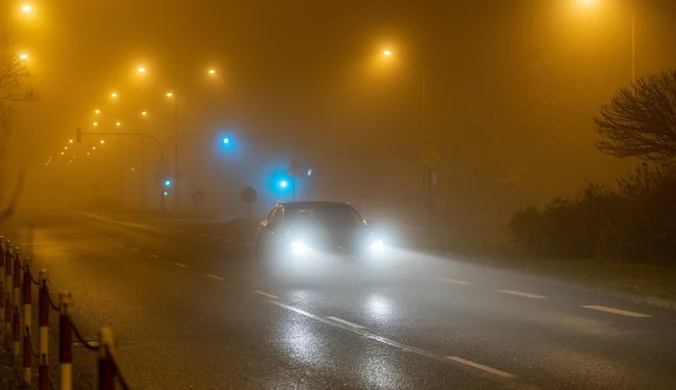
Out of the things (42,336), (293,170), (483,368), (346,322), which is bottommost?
(483,368)

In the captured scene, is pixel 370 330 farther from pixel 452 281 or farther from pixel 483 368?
pixel 452 281

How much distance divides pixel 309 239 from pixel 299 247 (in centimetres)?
25

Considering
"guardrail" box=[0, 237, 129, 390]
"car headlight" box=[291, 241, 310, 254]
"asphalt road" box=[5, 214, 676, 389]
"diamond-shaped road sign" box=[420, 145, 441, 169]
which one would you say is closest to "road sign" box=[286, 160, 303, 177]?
"diamond-shaped road sign" box=[420, 145, 441, 169]

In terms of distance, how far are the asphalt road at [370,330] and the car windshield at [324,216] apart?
113 centimetres

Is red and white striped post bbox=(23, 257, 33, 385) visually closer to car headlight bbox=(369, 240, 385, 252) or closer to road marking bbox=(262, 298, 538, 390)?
road marking bbox=(262, 298, 538, 390)

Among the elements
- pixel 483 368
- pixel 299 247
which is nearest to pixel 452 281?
pixel 299 247

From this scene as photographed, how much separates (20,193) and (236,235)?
35.2 meters

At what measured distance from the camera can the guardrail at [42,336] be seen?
15.9ft

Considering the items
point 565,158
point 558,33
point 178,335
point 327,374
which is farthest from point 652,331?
point 565,158

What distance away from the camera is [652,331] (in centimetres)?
1286

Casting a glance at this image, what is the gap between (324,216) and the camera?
22312 millimetres

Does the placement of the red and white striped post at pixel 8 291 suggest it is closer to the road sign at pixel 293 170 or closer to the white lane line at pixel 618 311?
the white lane line at pixel 618 311

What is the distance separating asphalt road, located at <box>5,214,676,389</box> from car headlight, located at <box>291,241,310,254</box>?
66cm

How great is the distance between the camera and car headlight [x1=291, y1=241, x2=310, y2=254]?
21.0m
